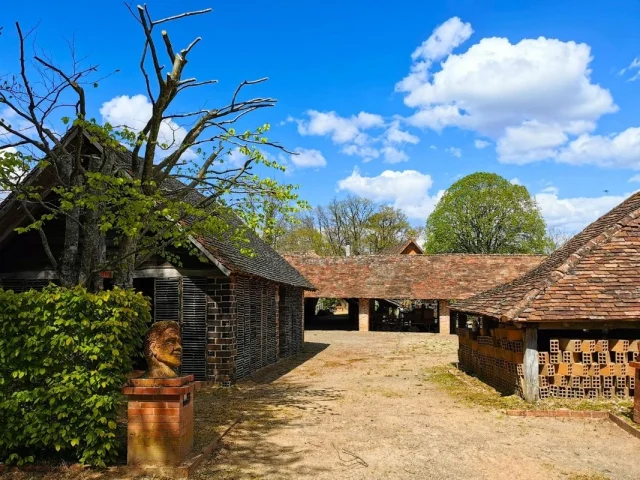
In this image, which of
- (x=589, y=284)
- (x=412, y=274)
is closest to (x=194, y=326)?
(x=589, y=284)

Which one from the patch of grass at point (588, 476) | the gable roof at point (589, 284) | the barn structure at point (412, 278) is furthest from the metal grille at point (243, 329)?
the barn structure at point (412, 278)

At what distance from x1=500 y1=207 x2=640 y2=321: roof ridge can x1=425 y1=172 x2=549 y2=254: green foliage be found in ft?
103

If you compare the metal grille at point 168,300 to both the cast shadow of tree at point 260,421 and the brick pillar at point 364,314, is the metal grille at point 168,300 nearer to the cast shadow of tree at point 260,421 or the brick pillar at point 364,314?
the cast shadow of tree at point 260,421

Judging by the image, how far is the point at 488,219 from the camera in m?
43.2

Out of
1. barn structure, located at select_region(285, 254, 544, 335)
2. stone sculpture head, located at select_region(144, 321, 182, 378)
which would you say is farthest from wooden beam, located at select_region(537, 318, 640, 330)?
barn structure, located at select_region(285, 254, 544, 335)

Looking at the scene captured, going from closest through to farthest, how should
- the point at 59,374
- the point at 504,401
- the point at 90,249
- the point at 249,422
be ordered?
the point at 59,374
the point at 90,249
the point at 249,422
the point at 504,401

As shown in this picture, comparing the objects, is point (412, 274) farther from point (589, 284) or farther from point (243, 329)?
point (589, 284)

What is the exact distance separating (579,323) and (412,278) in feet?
70.2

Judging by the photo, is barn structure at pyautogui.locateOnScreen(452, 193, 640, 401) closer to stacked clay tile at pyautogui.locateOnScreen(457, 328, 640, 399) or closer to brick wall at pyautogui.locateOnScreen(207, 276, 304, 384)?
stacked clay tile at pyautogui.locateOnScreen(457, 328, 640, 399)

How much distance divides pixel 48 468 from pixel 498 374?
9583 mm

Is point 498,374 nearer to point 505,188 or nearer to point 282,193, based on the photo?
point 282,193

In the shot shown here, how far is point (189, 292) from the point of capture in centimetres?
1248

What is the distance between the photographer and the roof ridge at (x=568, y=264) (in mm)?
10491

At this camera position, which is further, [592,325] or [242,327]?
[242,327]
